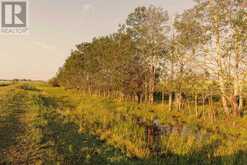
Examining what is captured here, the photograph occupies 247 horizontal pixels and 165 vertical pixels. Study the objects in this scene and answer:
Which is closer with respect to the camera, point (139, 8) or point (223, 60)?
point (223, 60)

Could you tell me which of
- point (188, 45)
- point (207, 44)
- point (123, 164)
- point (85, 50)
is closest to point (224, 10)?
point (207, 44)

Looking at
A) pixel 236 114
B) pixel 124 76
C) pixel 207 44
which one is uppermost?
pixel 207 44

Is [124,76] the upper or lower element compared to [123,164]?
upper

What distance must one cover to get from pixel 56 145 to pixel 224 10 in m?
19.7

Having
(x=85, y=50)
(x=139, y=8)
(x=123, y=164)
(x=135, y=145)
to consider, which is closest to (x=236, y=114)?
(x=135, y=145)

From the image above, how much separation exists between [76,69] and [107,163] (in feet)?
178

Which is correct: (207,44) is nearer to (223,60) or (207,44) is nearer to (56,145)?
(223,60)

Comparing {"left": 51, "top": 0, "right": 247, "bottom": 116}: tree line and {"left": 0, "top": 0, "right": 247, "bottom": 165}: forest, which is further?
{"left": 51, "top": 0, "right": 247, "bottom": 116}: tree line

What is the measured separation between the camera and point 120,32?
1619 inches

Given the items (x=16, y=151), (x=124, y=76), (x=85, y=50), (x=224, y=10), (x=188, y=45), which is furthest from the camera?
(x=85, y=50)

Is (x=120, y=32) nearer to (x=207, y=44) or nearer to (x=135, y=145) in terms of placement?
(x=207, y=44)

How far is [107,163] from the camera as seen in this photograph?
27.7 ft

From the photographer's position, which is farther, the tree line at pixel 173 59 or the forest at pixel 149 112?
the tree line at pixel 173 59

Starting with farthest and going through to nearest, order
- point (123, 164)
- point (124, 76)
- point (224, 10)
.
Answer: point (124, 76)
point (224, 10)
point (123, 164)
